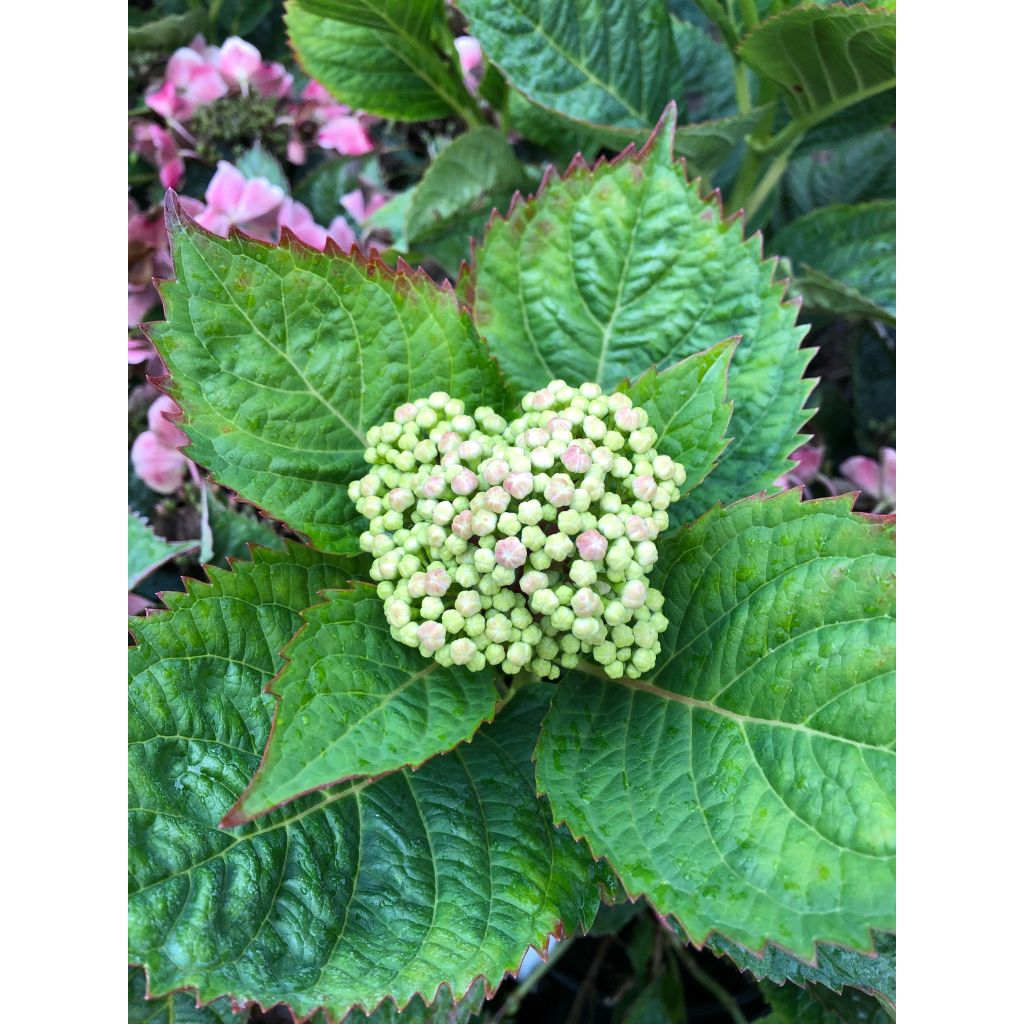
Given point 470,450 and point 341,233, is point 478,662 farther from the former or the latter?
point 341,233

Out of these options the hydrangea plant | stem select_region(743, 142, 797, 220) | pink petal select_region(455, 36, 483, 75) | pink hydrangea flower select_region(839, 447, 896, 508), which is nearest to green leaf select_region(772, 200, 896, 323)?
stem select_region(743, 142, 797, 220)

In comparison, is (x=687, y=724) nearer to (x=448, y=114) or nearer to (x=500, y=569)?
(x=500, y=569)

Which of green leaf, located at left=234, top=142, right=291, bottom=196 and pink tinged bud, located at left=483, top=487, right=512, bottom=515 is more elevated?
pink tinged bud, located at left=483, top=487, right=512, bottom=515

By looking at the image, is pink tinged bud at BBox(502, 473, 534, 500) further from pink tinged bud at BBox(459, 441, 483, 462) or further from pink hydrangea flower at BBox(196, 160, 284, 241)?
pink hydrangea flower at BBox(196, 160, 284, 241)

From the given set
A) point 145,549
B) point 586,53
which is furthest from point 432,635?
point 586,53

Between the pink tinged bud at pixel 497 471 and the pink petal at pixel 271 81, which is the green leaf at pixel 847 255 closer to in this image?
the pink tinged bud at pixel 497 471
